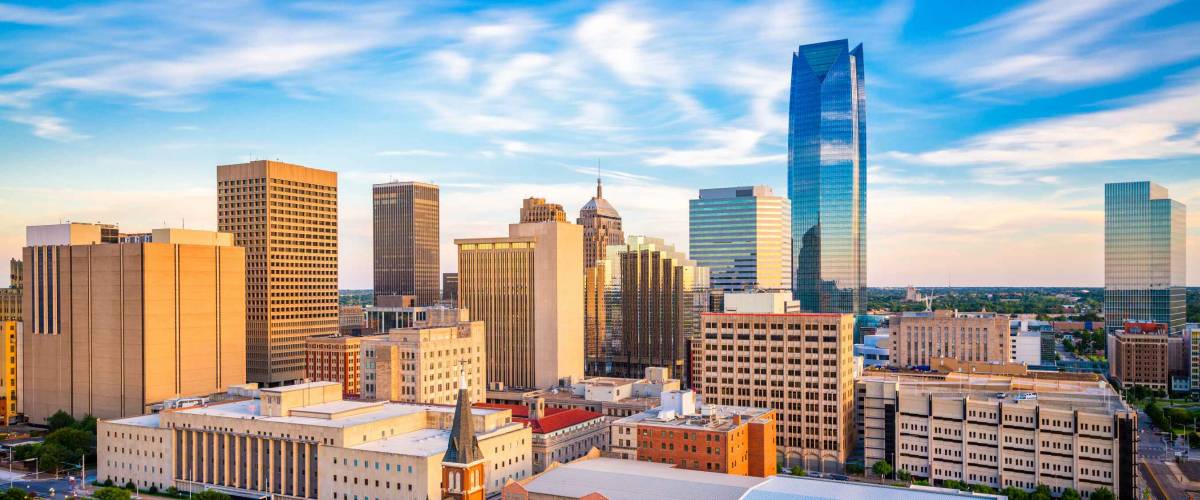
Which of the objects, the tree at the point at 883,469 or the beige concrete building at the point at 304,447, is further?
the tree at the point at 883,469

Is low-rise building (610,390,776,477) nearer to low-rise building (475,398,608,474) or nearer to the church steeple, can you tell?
low-rise building (475,398,608,474)

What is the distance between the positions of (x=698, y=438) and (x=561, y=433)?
36.2 meters

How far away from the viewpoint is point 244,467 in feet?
494

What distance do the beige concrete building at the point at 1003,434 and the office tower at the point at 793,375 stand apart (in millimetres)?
6230

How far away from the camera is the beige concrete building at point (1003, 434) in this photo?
148750mm

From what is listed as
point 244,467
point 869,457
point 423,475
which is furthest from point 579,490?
point 869,457

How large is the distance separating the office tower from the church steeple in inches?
3334

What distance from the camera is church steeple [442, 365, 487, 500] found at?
10750cm

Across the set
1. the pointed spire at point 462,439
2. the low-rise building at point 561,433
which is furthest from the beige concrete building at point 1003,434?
the pointed spire at point 462,439

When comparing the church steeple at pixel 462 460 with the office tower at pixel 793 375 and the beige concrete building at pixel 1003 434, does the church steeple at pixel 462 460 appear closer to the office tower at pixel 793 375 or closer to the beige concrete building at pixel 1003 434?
the office tower at pixel 793 375

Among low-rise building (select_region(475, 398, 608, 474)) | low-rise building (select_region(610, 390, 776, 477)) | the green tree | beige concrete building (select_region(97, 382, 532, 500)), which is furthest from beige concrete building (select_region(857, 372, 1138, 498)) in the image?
the green tree

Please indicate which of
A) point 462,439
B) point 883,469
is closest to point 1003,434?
point 883,469

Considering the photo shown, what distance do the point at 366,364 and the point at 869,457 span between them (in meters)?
105

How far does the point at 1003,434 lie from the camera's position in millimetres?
157250
